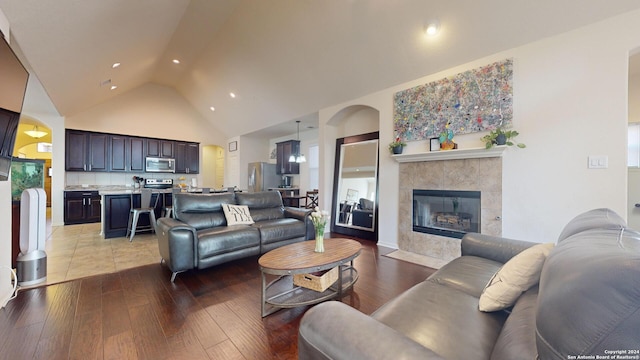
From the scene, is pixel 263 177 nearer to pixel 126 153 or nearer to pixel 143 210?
pixel 143 210

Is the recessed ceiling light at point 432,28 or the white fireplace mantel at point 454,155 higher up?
the recessed ceiling light at point 432,28

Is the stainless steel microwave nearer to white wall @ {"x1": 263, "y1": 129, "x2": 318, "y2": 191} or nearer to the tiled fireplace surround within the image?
white wall @ {"x1": 263, "y1": 129, "x2": 318, "y2": 191}

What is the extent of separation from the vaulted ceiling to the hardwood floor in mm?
2510

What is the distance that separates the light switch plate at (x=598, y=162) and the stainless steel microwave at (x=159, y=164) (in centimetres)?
875

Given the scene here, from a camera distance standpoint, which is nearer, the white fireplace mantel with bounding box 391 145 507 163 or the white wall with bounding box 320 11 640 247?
the white wall with bounding box 320 11 640 247

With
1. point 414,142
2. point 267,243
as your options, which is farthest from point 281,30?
point 267,243

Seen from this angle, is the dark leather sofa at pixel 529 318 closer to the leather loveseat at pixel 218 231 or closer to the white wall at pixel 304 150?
the leather loveseat at pixel 218 231

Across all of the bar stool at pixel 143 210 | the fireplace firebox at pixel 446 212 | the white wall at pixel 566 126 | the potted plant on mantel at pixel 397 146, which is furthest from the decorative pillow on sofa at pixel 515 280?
the bar stool at pixel 143 210

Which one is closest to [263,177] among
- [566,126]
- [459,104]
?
[459,104]

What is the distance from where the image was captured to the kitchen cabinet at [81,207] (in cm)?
579

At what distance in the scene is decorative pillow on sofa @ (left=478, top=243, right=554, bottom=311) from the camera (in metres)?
1.16

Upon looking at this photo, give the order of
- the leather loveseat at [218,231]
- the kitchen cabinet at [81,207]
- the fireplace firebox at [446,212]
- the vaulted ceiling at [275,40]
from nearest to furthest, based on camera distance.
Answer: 1. the vaulted ceiling at [275,40]
2. the leather loveseat at [218,231]
3. the fireplace firebox at [446,212]
4. the kitchen cabinet at [81,207]

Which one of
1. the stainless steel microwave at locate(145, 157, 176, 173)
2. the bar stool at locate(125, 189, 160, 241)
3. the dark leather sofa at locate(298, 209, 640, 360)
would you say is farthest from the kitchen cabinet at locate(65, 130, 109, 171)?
the dark leather sofa at locate(298, 209, 640, 360)

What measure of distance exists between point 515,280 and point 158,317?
96.5 inches
